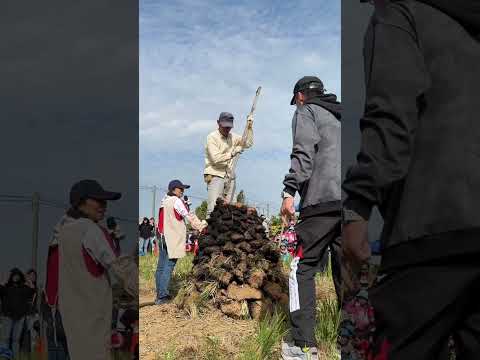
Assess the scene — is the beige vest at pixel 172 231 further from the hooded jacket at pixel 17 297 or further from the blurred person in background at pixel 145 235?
the blurred person in background at pixel 145 235

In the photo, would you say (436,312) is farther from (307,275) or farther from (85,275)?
(307,275)

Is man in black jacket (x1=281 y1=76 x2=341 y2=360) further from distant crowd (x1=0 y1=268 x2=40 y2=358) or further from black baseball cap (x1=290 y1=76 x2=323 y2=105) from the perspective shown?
distant crowd (x1=0 y1=268 x2=40 y2=358)

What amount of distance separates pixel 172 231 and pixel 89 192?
13.9ft

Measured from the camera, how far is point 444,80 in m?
1.30

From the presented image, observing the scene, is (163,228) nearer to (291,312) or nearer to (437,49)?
(291,312)

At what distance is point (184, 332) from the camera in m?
4.86

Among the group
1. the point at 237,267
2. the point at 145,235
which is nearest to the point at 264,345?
the point at 237,267

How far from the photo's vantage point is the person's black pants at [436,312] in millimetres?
1249

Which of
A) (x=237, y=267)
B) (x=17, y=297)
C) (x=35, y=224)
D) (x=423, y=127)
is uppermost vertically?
(x=423, y=127)

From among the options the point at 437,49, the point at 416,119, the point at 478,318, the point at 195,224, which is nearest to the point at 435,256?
the point at 478,318

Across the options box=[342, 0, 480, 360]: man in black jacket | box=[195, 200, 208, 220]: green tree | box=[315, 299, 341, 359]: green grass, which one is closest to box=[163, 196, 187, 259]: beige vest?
box=[315, 299, 341, 359]: green grass

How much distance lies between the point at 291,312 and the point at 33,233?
1.72 m

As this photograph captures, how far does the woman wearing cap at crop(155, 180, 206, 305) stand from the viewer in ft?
21.1

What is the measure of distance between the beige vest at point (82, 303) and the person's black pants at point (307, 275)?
137 centimetres
